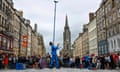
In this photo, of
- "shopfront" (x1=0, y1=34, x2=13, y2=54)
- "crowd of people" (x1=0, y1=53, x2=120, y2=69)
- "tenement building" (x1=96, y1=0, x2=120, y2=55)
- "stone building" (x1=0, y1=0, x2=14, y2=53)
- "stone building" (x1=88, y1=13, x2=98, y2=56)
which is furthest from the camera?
"stone building" (x1=88, y1=13, x2=98, y2=56)

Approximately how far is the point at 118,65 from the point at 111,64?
1.41 meters

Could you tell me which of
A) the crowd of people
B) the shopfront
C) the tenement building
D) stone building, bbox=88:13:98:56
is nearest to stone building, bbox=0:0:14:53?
the shopfront

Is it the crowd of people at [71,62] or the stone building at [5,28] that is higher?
the stone building at [5,28]

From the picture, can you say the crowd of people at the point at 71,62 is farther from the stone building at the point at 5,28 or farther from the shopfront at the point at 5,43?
the stone building at the point at 5,28

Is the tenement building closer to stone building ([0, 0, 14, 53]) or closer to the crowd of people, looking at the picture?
the crowd of people

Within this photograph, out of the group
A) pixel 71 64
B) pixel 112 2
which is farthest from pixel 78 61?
pixel 112 2

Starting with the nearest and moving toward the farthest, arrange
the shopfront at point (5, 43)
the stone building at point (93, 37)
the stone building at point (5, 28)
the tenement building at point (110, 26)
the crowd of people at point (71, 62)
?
the crowd of people at point (71, 62) → the shopfront at point (5, 43) → the stone building at point (5, 28) → the tenement building at point (110, 26) → the stone building at point (93, 37)

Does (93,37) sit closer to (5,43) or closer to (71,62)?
(5,43)

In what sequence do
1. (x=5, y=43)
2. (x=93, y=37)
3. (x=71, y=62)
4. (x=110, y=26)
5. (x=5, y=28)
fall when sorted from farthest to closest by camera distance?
(x=93, y=37)
(x=110, y=26)
(x=5, y=28)
(x=5, y=43)
(x=71, y=62)

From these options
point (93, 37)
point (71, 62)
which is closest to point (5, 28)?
point (71, 62)

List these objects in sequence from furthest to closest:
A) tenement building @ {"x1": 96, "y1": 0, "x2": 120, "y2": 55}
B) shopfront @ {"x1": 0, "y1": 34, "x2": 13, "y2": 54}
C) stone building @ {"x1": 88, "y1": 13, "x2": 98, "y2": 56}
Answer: stone building @ {"x1": 88, "y1": 13, "x2": 98, "y2": 56} < tenement building @ {"x1": 96, "y1": 0, "x2": 120, "y2": 55} < shopfront @ {"x1": 0, "y1": 34, "x2": 13, "y2": 54}

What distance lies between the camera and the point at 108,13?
2889 inches

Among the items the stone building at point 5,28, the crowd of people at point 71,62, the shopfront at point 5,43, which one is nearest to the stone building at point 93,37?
the stone building at point 5,28

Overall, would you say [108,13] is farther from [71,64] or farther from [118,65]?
[118,65]
